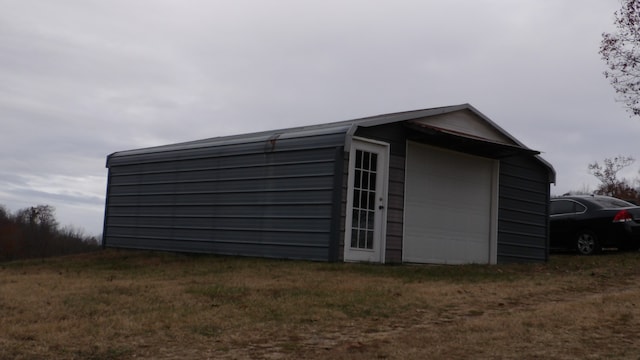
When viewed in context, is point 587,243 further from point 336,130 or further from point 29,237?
point 29,237

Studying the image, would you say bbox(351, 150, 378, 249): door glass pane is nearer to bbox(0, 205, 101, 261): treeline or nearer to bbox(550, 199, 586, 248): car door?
bbox(550, 199, 586, 248): car door

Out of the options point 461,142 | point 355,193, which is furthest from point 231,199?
point 461,142

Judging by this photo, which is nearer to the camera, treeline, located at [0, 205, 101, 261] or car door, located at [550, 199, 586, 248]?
car door, located at [550, 199, 586, 248]

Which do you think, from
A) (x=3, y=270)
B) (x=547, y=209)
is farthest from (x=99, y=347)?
(x=547, y=209)

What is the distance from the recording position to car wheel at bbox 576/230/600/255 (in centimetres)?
1486

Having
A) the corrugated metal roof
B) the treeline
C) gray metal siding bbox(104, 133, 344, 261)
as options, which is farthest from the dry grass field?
the treeline

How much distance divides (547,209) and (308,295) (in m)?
9.06

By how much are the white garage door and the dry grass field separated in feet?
6.76

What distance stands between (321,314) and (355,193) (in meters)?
4.73

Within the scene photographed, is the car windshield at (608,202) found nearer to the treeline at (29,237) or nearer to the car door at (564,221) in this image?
the car door at (564,221)

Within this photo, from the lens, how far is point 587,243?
1510 centimetres

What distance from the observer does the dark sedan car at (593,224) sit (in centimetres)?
1439

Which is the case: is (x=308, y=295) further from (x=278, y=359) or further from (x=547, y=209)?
(x=547, y=209)

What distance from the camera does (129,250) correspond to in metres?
15.9
